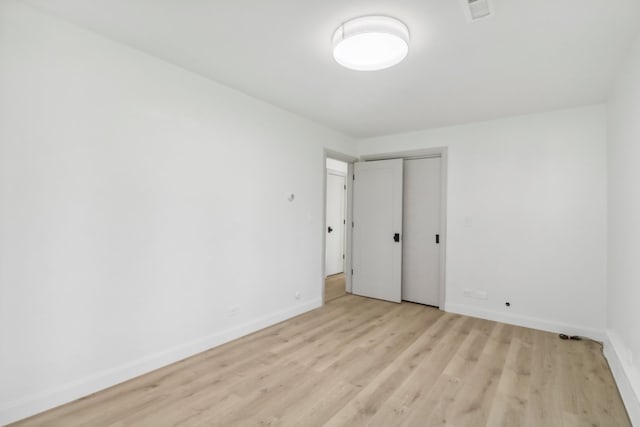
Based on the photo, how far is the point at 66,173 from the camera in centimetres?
207

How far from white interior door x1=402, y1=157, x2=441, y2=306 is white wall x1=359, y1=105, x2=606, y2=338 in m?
0.27

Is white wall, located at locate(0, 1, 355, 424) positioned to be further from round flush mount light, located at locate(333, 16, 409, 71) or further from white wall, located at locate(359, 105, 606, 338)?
white wall, located at locate(359, 105, 606, 338)

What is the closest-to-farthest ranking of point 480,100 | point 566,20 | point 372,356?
point 566,20, point 372,356, point 480,100

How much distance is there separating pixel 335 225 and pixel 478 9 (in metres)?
5.16

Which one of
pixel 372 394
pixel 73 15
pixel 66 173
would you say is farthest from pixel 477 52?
pixel 66 173

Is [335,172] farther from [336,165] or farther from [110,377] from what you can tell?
[110,377]

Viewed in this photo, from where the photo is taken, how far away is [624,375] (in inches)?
87.1

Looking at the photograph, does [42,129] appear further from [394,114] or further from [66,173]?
[394,114]

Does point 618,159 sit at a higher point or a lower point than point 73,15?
lower

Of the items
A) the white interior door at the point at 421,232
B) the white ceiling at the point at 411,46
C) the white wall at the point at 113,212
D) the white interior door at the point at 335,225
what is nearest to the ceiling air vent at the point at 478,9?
the white ceiling at the point at 411,46

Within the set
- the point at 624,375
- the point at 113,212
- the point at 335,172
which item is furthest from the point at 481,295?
the point at 113,212

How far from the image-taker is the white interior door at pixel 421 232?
4.50 meters

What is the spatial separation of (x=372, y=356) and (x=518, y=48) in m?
2.76

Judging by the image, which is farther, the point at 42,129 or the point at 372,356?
the point at 372,356
